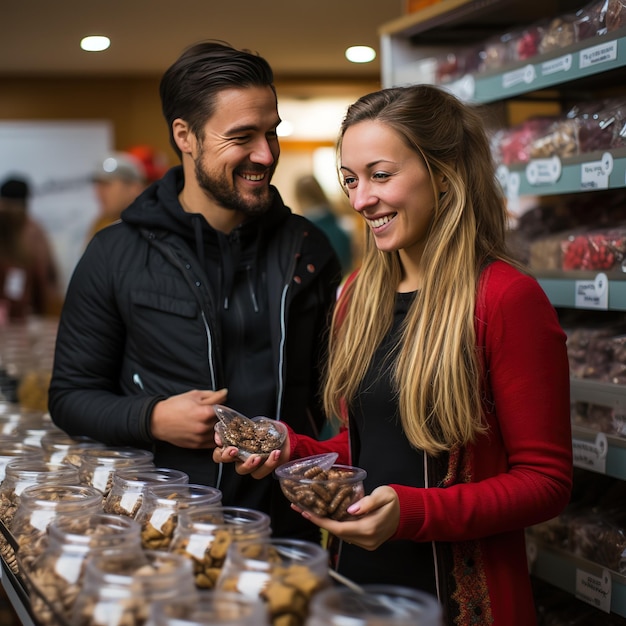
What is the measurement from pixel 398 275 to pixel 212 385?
0.57 meters

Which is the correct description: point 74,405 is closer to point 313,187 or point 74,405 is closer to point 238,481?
point 238,481

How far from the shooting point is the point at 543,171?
282 centimetres

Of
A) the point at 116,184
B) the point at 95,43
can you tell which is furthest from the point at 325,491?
the point at 95,43

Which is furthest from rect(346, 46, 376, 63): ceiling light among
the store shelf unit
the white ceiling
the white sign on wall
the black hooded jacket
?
the black hooded jacket

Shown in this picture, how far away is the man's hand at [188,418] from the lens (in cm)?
222

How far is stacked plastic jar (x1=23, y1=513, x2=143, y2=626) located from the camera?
1.43 meters

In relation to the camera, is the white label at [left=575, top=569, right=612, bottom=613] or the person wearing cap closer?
the white label at [left=575, top=569, right=612, bottom=613]

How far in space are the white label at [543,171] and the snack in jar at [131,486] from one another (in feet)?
4.93

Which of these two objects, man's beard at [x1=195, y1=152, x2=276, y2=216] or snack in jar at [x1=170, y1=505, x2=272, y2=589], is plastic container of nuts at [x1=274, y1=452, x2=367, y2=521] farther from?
man's beard at [x1=195, y1=152, x2=276, y2=216]

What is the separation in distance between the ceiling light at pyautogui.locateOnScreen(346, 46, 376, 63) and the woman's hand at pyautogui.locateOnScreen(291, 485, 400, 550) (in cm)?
473

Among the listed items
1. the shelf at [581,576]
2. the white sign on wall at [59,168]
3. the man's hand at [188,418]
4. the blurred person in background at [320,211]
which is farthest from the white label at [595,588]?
the white sign on wall at [59,168]

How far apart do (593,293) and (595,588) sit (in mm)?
808

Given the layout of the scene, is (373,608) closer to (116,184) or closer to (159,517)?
(159,517)

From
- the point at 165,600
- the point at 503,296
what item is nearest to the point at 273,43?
the point at 503,296
